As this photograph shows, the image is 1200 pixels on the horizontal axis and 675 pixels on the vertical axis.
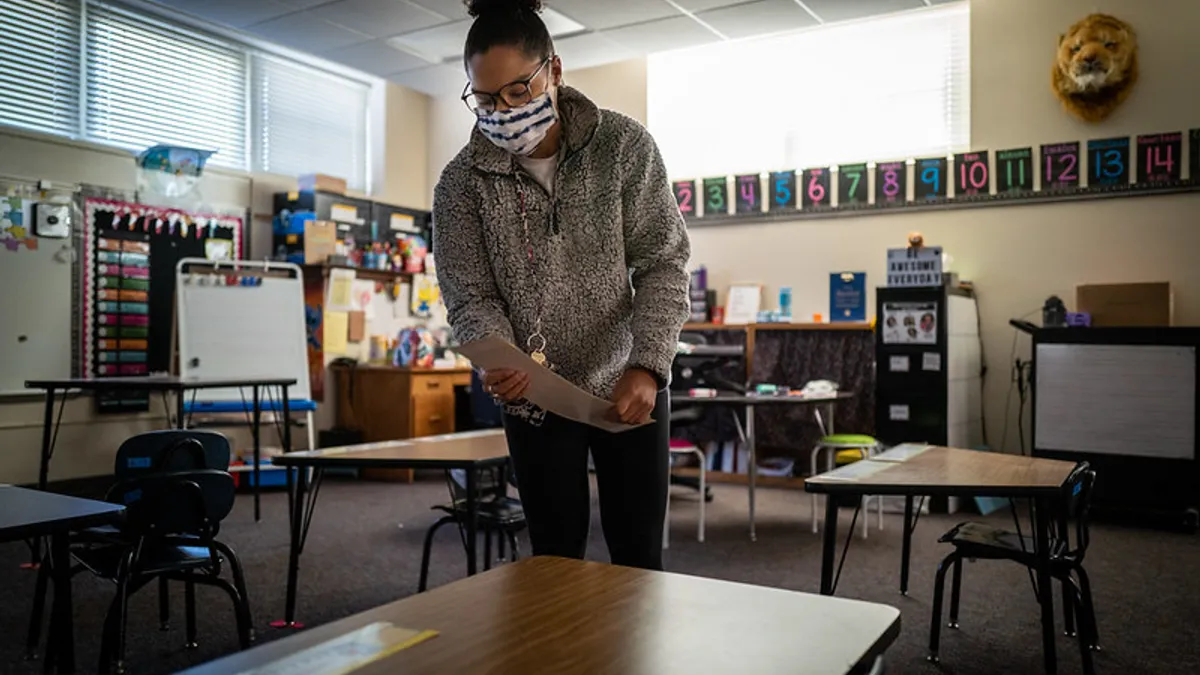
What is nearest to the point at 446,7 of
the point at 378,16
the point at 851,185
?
the point at 378,16

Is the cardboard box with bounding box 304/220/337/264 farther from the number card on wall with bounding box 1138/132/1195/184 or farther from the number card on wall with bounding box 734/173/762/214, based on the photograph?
the number card on wall with bounding box 1138/132/1195/184

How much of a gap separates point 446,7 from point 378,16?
455mm

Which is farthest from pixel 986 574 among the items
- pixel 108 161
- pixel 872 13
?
pixel 108 161

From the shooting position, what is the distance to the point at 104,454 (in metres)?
5.04

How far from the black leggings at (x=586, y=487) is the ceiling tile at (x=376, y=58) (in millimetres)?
5087

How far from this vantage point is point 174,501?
221 cm

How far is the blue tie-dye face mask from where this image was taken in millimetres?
1335

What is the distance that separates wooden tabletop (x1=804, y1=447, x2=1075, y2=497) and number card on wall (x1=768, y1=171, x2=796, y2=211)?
365 centimetres

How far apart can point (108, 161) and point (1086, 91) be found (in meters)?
5.59

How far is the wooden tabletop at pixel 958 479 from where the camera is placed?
74.5 inches

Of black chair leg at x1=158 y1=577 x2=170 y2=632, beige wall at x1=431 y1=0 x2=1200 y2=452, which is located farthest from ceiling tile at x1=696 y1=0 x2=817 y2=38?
black chair leg at x1=158 y1=577 x2=170 y2=632

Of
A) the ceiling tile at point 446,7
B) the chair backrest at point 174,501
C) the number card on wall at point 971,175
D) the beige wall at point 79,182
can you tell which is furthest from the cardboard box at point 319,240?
the number card on wall at point 971,175

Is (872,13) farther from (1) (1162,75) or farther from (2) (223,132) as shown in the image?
(2) (223,132)

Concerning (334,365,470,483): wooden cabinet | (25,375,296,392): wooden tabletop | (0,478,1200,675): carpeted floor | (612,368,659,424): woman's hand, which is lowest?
(0,478,1200,675): carpeted floor
